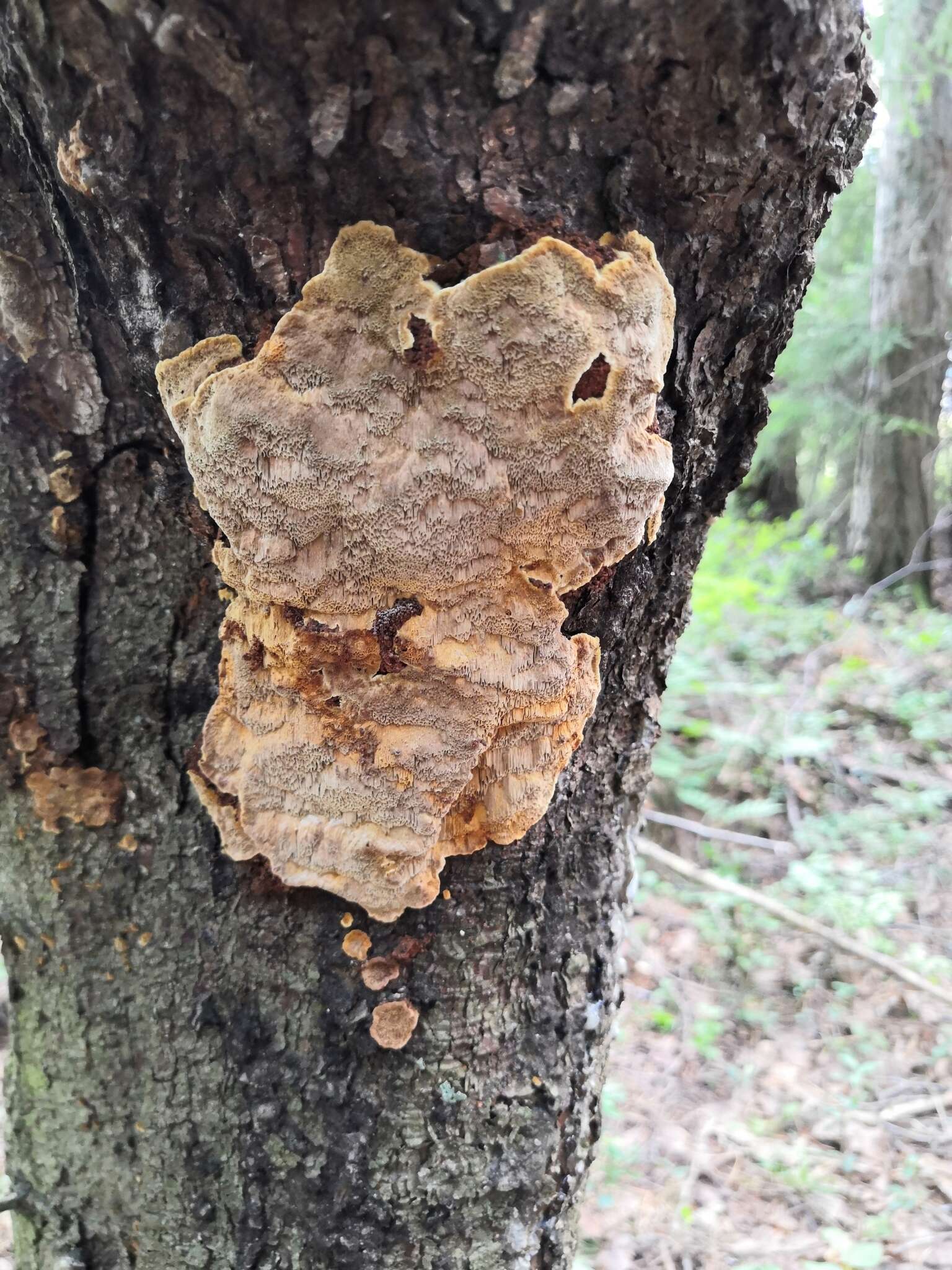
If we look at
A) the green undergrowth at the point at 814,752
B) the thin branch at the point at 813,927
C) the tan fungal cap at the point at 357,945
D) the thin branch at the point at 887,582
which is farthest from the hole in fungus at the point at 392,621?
the thin branch at the point at 887,582

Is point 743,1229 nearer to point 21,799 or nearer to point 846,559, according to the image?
point 21,799

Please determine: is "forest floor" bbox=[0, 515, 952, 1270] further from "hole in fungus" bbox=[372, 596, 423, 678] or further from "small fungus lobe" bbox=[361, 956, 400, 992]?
"hole in fungus" bbox=[372, 596, 423, 678]

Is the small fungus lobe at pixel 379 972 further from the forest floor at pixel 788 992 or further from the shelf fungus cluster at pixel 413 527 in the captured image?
the forest floor at pixel 788 992

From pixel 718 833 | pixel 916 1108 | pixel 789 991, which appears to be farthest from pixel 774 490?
pixel 916 1108

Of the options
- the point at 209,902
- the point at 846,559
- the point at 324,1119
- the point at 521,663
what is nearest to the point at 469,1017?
the point at 324,1119

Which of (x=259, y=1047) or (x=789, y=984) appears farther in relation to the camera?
(x=789, y=984)

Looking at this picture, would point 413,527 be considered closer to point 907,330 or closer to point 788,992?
point 788,992
